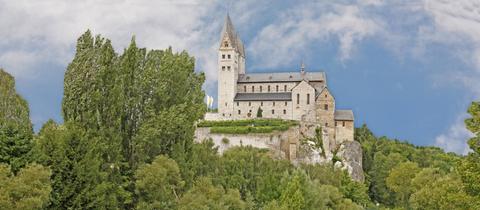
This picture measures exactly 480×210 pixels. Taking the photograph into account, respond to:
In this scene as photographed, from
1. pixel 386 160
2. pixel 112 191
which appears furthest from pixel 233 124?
pixel 112 191

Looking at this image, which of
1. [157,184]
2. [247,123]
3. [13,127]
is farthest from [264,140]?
[13,127]

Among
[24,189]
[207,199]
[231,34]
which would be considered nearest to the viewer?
[24,189]

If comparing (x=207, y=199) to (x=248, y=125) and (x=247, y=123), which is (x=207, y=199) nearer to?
(x=248, y=125)

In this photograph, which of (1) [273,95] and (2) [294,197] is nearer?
(2) [294,197]

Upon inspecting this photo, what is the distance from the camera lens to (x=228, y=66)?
97.5 m

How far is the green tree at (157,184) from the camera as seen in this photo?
38.7 metres

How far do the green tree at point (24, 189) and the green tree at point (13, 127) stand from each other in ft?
8.71

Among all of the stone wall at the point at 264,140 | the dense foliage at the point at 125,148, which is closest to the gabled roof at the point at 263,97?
the stone wall at the point at 264,140

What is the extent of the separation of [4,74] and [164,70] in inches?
440

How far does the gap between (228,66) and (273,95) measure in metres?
7.80

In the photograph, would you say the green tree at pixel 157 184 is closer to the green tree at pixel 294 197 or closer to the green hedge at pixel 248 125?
the green tree at pixel 294 197

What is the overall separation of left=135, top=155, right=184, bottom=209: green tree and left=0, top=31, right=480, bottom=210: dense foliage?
58mm

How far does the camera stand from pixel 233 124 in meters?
88.4

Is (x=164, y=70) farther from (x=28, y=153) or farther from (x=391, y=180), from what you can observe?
(x=391, y=180)
